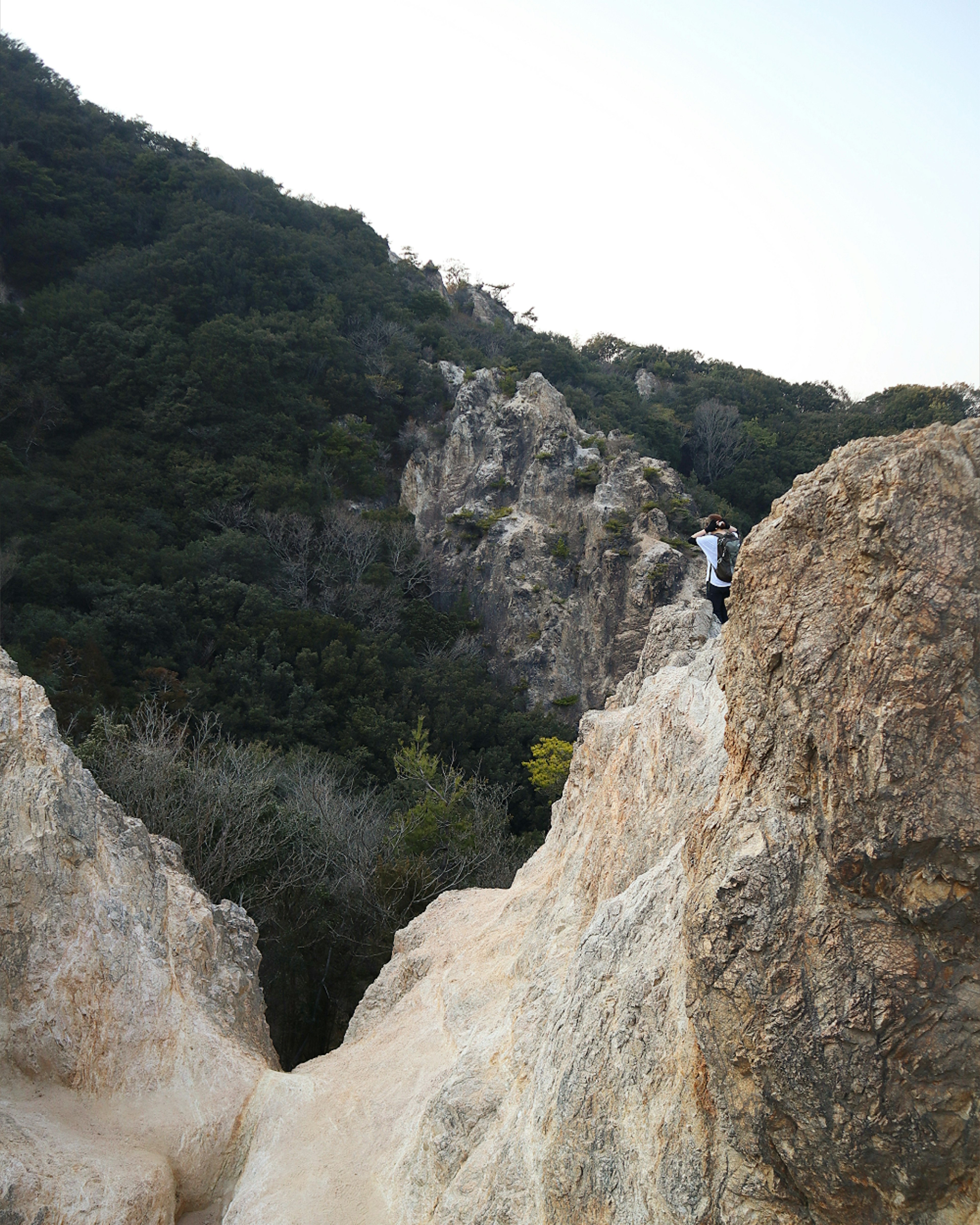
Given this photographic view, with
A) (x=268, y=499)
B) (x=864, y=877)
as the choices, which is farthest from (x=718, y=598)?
(x=268, y=499)

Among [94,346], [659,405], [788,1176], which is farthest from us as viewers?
[659,405]

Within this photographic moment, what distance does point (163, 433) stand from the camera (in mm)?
30578

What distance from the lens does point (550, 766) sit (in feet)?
77.6

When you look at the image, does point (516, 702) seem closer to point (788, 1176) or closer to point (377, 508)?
point (377, 508)

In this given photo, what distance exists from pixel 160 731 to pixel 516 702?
43.7ft

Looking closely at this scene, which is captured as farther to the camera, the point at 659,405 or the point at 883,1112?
the point at 659,405

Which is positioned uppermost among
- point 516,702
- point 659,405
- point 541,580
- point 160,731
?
point 659,405

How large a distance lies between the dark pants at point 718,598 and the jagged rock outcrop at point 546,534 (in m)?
18.8

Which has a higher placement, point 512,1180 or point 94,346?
point 94,346

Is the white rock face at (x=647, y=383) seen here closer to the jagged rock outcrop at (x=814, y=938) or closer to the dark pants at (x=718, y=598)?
the dark pants at (x=718, y=598)

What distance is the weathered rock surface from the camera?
6.79 metres

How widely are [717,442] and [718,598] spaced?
1355 inches

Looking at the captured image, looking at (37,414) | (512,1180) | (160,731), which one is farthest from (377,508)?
(512,1180)

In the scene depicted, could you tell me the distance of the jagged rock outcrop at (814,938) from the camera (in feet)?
10.6
